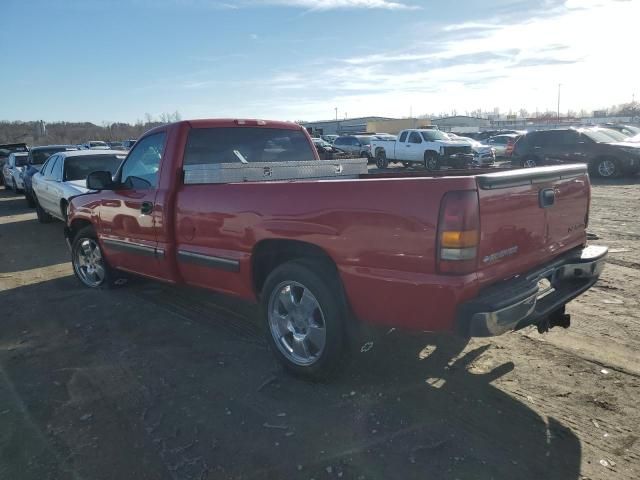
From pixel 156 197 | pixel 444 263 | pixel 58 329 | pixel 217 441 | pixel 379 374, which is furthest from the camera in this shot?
pixel 58 329

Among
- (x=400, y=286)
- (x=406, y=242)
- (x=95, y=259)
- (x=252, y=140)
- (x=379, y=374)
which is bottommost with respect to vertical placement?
(x=379, y=374)

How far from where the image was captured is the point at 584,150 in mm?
16328

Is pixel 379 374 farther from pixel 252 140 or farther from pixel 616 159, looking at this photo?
pixel 616 159

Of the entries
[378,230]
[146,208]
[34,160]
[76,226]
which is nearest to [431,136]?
[34,160]

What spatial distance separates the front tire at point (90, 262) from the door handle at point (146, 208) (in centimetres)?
146

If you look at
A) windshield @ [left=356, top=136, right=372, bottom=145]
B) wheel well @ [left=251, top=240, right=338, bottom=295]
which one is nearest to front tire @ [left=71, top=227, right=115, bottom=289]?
wheel well @ [left=251, top=240, right=338, bottom=295]

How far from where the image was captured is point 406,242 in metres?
2.79

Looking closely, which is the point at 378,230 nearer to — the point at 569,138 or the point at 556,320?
the point at 556,320

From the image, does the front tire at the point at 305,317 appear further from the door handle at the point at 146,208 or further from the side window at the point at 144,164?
the side window at the point at 144,164

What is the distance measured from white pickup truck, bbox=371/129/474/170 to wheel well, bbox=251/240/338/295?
17.8 m

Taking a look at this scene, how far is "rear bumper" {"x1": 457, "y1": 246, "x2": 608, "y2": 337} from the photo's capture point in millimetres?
2650

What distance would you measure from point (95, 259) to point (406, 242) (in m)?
4.65

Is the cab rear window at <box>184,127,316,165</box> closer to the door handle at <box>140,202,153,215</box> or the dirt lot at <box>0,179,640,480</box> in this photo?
the door handle at <box>140,202,153,215</box>

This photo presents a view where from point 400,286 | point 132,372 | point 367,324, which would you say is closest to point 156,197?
point 132,372
